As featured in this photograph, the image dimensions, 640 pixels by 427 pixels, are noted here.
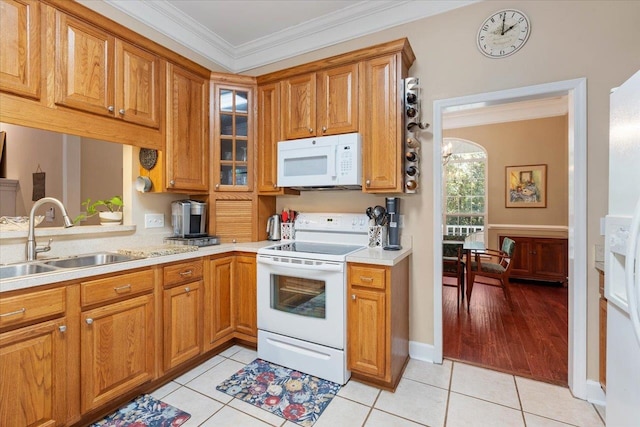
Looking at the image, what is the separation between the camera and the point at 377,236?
99.7 inches

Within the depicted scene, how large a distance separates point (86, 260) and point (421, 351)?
2625mm

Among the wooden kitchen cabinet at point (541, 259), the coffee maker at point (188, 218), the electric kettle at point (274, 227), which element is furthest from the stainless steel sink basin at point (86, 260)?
the wooden kitchen cabinet at point (541, 259)

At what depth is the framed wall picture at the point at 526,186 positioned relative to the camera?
200 inches

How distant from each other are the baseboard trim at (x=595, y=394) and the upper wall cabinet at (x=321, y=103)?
7.70 feet

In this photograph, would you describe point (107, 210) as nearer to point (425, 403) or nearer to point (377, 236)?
point (377, 236)

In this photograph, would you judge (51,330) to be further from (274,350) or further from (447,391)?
(447,391)

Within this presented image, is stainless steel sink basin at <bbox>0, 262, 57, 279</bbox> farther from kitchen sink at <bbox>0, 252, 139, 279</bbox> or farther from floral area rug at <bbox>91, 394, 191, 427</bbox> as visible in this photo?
floral area rug at <bbox>91, 394, 191, 427</bbox>

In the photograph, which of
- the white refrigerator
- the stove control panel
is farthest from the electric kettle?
the white refrigerator

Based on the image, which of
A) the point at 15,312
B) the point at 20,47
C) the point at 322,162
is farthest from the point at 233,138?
the point at 15,312

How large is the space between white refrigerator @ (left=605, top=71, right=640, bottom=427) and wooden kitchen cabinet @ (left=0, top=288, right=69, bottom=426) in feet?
7.89

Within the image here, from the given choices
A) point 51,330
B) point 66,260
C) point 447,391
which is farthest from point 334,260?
point 66,260

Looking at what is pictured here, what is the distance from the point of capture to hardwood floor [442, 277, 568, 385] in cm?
232

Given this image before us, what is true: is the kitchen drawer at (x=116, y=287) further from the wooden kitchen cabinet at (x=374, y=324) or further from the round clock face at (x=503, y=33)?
the round clock face at (x=503, y=33)

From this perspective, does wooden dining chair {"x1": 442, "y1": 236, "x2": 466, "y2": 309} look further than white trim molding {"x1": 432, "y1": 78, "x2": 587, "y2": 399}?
Yes
